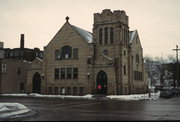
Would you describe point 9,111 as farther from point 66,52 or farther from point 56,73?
point 56,73

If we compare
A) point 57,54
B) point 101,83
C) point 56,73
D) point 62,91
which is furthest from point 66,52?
point 101,83

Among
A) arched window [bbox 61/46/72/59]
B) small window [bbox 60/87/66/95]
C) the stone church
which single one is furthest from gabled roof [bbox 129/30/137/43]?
small window [bbox 60/87/66/95]

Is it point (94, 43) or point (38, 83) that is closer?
point (94, 43)

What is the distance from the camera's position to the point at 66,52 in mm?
59625

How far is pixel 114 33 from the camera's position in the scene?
187 feet

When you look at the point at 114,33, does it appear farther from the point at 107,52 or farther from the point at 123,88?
the point at 123,88

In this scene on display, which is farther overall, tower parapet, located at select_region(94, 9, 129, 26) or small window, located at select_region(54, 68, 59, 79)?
small window, located at select_region(54, 68, 59, 79)

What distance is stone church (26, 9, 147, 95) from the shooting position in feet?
180

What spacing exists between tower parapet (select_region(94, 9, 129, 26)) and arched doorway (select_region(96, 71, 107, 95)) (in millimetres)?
10429

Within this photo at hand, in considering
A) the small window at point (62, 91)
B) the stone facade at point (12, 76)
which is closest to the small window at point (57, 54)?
the small window at point (62, 91)

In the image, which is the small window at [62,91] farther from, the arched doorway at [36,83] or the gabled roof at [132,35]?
the gabled roof at [132,35]

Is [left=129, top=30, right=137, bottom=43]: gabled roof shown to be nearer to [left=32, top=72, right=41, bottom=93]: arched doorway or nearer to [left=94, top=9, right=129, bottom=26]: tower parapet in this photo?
[left=94, top=9, right=129, bottom=26]: tower parapet

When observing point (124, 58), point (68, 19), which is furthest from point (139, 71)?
point (68, 19)

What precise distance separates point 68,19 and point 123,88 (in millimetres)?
17436
